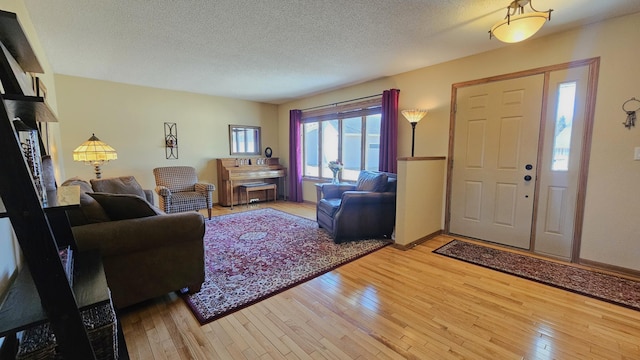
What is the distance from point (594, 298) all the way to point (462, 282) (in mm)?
925

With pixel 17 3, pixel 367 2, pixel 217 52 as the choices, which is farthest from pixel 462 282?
pixel 17 3

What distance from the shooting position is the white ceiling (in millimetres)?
2197

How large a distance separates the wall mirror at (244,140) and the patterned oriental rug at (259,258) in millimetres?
2081

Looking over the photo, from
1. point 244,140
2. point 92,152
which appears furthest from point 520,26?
point 244,140

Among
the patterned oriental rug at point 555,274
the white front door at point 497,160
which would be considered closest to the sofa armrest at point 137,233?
the patterned oriental rug at point 555,274

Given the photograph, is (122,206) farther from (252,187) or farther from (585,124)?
(585,124)

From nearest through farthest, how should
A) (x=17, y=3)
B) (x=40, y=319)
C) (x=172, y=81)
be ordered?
(x=40, y=319), (x=17, y=3), (x=172, y=81)

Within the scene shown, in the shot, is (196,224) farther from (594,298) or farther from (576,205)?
(576,205)

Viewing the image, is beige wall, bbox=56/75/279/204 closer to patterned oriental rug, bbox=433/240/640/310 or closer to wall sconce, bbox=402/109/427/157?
wall sconce, bbox=402/109/427/157

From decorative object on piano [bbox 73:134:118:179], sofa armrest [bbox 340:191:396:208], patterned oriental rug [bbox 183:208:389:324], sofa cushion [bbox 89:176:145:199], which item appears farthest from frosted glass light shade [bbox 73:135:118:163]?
sofa armrest [bbox 340:191:396:208]

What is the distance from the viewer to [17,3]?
1.88m

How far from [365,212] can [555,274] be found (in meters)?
1.89

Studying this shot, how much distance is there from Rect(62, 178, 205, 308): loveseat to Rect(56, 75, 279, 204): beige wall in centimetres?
247

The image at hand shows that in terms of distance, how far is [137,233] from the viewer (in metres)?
1.86
